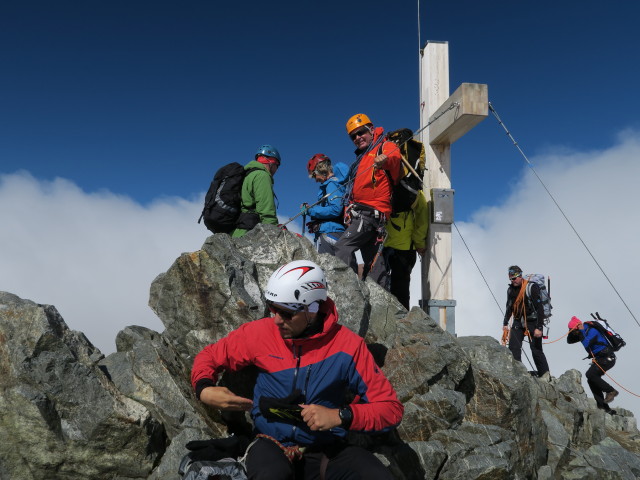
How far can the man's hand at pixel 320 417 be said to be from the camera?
15.6 ft

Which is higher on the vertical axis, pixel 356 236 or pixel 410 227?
pixel 410 227

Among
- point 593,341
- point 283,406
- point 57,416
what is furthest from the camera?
point 593,341

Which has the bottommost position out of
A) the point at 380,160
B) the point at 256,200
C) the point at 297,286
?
the point at 297,286

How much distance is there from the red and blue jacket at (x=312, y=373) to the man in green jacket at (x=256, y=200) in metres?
4.96

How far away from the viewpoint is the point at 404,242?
38.3ft

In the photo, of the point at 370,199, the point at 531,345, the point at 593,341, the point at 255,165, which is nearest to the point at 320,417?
the point at 370,199

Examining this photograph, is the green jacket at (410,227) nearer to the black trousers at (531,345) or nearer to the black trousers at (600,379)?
the black trousers at (531,345)

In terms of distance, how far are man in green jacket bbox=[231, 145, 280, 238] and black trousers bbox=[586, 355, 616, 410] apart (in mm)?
12720

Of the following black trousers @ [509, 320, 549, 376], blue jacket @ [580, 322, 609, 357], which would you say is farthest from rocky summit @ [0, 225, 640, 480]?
A: blue jacket @ [580, 322, 609, 357]

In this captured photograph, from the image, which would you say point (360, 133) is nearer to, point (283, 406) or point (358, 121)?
point (358, 121)

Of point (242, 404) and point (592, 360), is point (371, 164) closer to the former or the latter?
point (242, 404)

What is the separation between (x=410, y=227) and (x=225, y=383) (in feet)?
21.0

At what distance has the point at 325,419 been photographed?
4762mm

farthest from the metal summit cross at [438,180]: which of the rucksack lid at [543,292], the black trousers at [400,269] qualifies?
the rucksack lid at [543,292]
